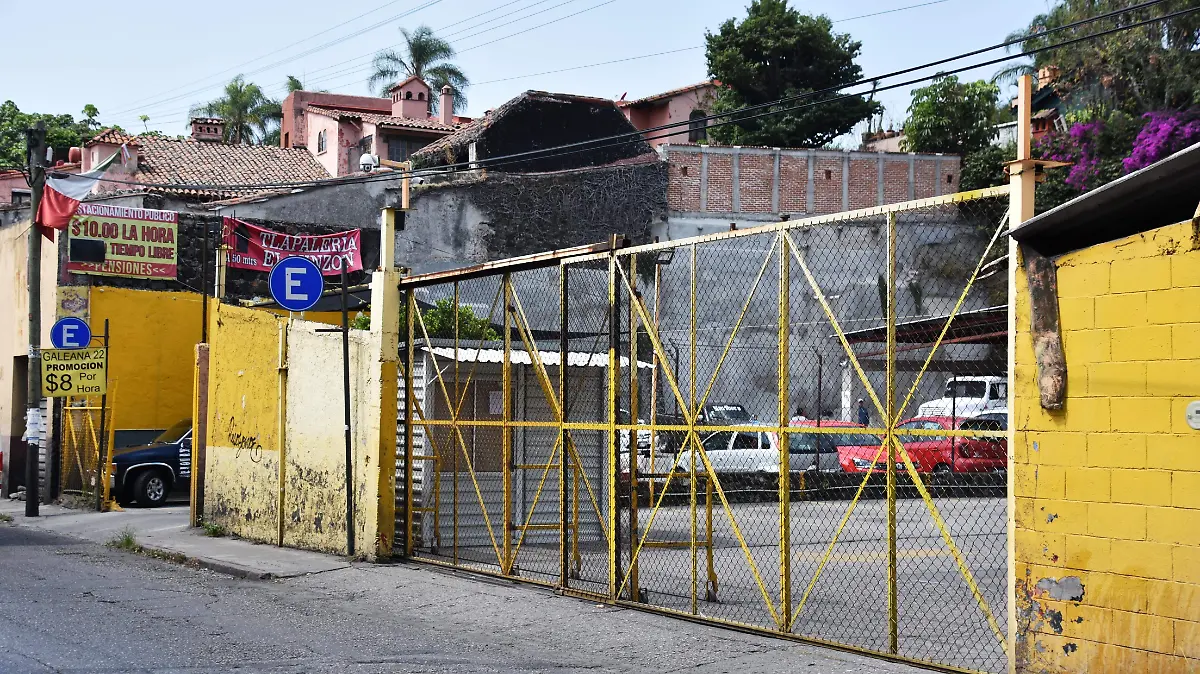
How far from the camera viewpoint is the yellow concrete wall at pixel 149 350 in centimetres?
2383

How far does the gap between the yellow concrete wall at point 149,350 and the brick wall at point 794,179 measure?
16.1 metres

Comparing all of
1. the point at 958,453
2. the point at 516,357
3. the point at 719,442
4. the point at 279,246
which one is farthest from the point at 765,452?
the point at 279,246

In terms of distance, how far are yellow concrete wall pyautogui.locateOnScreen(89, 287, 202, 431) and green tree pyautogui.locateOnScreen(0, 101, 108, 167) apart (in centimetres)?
3399

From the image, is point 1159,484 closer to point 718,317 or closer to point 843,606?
point 843,606

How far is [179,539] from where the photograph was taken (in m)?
15.6

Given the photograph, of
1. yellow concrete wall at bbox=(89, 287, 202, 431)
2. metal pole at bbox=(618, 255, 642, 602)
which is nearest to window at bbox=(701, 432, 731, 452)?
metal pole at bbox=(618, 255, 642, 602)

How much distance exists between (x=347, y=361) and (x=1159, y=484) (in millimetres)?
8725

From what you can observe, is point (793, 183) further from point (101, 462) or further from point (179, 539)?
point (179, 539)

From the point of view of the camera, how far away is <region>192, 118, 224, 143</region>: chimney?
4481cm

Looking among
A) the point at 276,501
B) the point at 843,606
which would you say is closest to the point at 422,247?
the point at 276,501

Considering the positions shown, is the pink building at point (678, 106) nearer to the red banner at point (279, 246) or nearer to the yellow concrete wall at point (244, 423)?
the red banner at point (279, 246)

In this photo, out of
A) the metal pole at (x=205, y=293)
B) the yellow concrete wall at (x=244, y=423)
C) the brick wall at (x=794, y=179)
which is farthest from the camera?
the brick wall at (x=794, y=179)

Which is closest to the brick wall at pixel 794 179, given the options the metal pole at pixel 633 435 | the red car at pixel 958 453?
the red car at pixel 958 453

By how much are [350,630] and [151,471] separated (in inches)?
554
